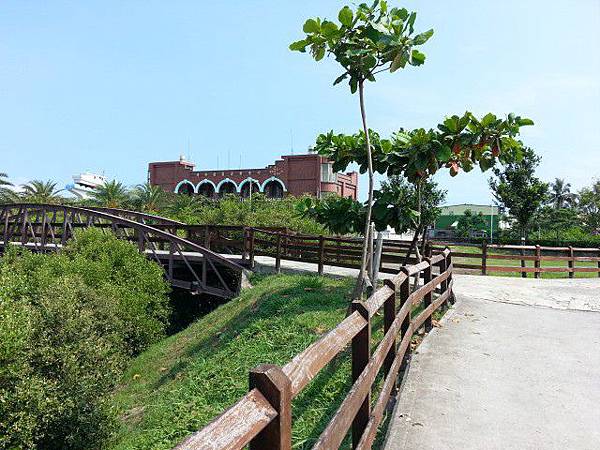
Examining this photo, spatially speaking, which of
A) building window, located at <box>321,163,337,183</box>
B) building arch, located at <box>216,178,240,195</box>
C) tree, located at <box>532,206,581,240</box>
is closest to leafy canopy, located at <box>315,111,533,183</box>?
tree, located at <box>532,206,581,240</box>

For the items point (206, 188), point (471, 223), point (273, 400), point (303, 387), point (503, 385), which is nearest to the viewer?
point (273, 400)

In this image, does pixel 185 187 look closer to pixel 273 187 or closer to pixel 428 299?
pixel 273 187

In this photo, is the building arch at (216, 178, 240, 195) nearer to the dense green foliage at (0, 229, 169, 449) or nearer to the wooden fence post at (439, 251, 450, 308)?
the dense green foliage at (0, 229, 169, 449)

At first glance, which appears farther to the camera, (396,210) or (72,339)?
(72,339)

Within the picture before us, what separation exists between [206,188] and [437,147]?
46.0 metres

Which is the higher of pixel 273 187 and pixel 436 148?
pixel 273 187

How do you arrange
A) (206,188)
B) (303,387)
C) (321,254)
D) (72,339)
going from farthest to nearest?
(206,188) < (321,254) < (72,339) < (303,387)

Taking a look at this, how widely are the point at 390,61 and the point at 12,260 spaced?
1635 cm

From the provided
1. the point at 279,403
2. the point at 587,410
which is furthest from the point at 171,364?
the point at 279,403

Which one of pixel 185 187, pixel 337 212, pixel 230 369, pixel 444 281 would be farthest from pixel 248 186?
pixel 230 369

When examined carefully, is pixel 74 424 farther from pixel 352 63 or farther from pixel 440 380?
pixel 352 63

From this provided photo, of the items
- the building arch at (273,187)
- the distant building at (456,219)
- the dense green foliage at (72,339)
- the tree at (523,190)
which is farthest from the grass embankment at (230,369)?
the distant building at (456,219)

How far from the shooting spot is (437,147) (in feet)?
25.1

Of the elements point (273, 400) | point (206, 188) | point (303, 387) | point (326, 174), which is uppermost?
point (326, 174)
